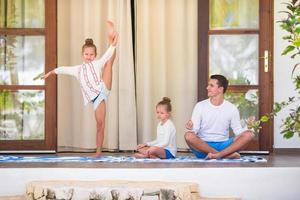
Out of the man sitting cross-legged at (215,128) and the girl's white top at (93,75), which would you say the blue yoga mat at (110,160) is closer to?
the man sitting cross-legged at (215,128)

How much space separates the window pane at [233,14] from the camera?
24.0 ft

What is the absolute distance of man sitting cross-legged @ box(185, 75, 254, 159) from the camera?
6379 mm

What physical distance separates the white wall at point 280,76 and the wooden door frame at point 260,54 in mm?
107

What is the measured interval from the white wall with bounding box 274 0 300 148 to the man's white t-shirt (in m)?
1.04

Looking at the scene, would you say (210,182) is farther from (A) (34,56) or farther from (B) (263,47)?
(A) (34,56)

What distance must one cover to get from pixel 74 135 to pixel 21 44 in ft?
4.68

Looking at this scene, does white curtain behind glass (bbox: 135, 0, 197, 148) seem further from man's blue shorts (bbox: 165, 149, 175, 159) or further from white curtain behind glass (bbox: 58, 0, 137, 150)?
man's blue shorts (bbox: 165, 149, 175, 159)

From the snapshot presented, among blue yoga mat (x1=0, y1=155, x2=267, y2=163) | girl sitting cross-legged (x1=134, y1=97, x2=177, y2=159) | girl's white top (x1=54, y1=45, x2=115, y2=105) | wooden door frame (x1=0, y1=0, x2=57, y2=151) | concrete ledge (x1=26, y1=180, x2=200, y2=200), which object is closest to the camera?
concrete ledge (x1=26, y1=180, x2=200, y2=200)

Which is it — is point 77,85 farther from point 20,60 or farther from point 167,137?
point 167,137

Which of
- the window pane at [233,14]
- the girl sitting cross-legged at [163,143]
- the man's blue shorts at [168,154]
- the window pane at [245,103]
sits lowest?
the man's blue shorts at [168,154]

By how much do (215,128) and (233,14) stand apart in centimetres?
153

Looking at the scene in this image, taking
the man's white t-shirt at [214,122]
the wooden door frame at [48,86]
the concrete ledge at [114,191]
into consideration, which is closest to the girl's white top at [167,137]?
the man's white t-shirt at [214,122]

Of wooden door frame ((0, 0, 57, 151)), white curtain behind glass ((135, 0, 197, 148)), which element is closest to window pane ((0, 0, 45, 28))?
wooden door frame ((0, 0, 57, 151))

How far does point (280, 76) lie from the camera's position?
743 cm
